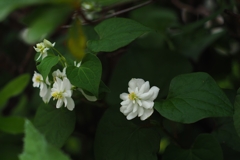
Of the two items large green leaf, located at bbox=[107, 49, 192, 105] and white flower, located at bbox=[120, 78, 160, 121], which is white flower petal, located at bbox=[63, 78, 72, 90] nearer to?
white flower, located at bbox=[120, 78, 160, 121]

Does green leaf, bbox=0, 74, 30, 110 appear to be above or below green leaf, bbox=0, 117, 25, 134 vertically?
above

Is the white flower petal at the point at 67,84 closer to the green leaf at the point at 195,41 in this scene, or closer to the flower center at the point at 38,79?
the flower center at the point at 38,79

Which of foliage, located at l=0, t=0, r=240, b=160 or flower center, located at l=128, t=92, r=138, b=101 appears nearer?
foliage, located at l=0, t=0, r=240, b=160

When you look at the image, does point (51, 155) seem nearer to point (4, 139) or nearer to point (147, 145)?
point (147, 145)

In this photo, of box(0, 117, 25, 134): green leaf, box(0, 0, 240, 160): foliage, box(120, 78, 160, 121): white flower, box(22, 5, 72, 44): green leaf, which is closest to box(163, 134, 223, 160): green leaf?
box(0, 0, 240, 160): foliage

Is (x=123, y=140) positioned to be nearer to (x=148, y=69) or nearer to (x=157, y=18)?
(x=148, y=69)

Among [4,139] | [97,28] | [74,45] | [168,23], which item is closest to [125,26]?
[97,28]
